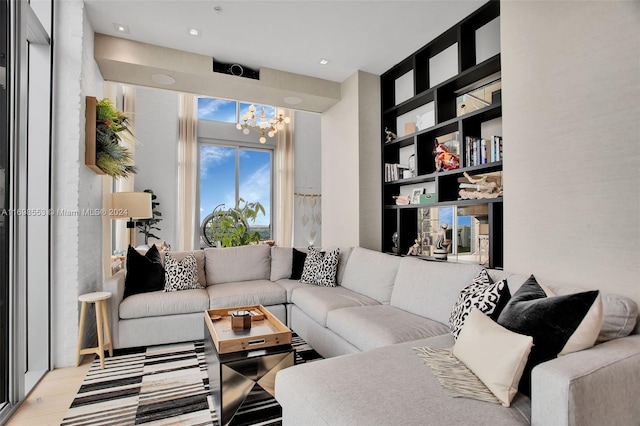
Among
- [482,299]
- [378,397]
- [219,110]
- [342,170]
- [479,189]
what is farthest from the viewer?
[219,110]

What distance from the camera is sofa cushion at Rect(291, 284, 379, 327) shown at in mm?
2928

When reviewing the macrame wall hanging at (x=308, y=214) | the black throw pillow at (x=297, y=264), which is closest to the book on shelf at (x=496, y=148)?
the black throw pillow at (x=297, y=264)

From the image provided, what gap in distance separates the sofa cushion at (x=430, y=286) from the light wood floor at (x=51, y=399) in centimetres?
236

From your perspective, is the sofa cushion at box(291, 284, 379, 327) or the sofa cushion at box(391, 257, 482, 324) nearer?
the sofa cushion at box(391, 257, 482, 324)

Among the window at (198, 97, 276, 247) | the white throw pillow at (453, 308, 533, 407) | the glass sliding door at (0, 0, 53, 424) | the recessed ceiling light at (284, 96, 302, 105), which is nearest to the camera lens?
the white throw pillow at (453, 308, 533, 407)

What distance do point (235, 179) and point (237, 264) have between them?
4047 millimetres

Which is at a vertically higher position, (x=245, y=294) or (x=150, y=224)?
(x=150, y=224)

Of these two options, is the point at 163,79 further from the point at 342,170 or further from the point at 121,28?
the point at 342,170

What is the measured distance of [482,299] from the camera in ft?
6.37

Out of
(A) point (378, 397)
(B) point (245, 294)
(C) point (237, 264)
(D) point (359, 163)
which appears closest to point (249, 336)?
(A) point (378, 397)

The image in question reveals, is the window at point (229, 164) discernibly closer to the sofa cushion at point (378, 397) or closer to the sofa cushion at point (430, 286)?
the sofa cushion at point (430, 286)

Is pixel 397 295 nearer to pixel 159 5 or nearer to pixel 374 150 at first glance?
pixel 374 150

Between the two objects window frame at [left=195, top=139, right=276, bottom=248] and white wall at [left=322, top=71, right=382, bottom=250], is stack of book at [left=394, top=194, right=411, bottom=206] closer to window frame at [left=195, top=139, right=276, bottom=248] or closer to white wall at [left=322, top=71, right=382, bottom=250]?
white wall at [left=322, top=71, right=382, bottom=250]

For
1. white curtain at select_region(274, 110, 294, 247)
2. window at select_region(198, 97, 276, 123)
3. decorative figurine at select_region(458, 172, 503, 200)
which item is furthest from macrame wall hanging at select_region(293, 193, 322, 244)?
decorative figurine at select_region(458, 172, 503, 200)
